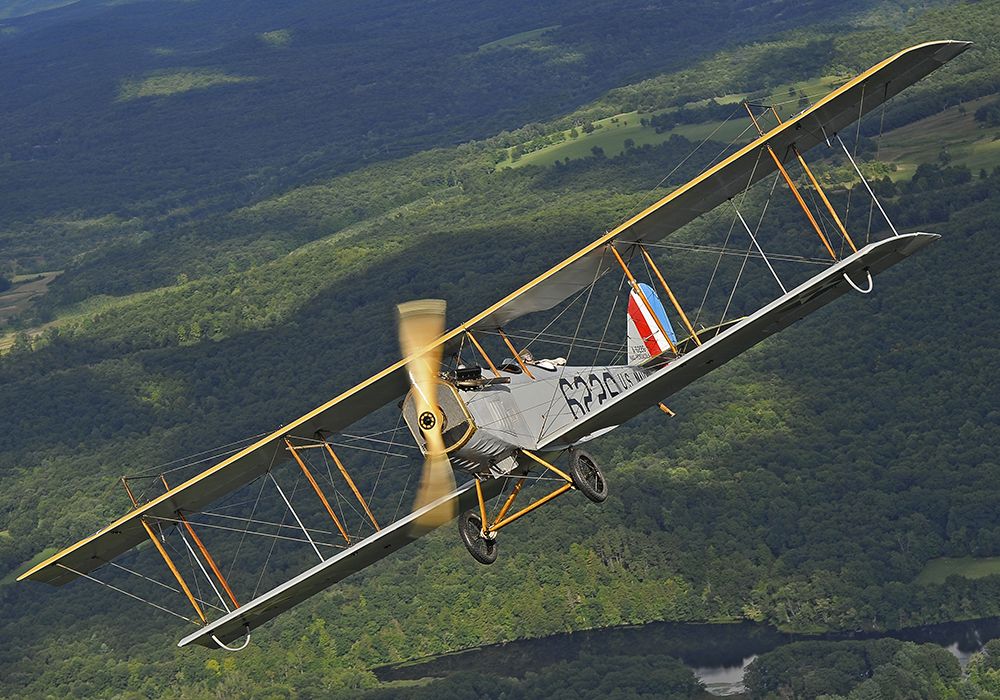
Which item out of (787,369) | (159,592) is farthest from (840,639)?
(159,592)

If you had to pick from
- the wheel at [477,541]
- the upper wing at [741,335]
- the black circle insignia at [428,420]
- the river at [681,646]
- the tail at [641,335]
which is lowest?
the river at [681,646]

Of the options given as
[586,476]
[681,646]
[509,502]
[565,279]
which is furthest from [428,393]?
[681,646]

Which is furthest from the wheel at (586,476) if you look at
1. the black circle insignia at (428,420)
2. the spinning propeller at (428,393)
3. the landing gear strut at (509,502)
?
the black circle insignia at (428,420)

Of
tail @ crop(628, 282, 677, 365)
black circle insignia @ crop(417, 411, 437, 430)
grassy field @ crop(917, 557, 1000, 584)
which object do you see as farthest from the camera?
grassy field @ crop(917, 557, 1000, 584)

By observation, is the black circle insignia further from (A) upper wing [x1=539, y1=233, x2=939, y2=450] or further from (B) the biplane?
(A) upper wing [x1=539, y1=233, x2=939, y2=450]

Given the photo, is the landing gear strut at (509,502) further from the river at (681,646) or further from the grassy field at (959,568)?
the grassy field at (959,568)

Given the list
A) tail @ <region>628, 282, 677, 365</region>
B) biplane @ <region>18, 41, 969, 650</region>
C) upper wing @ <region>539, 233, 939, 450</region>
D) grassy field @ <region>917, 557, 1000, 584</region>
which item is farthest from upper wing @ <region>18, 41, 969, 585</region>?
grassy field @ <region>917, 557, 1000, 584</region>

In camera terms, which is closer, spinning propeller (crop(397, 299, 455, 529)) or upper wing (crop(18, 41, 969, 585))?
spinning propeller (crop(397, 299, 455, 529))
